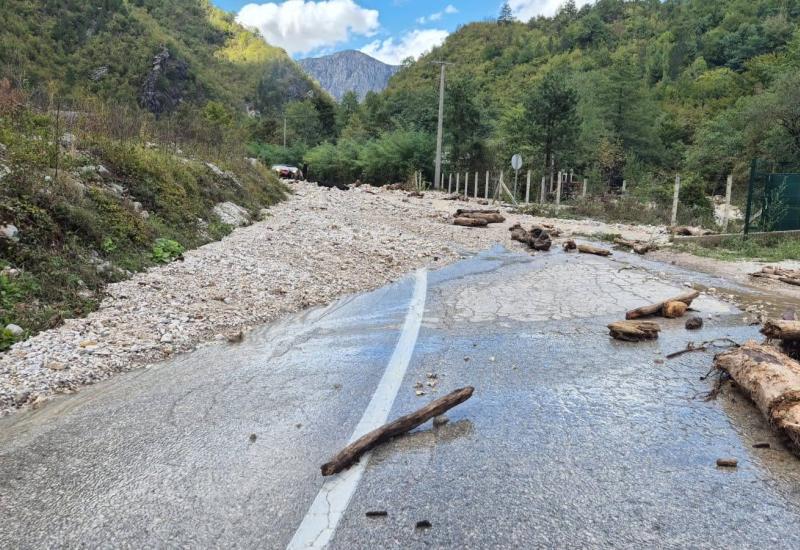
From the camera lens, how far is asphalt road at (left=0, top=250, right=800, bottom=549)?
2252mm

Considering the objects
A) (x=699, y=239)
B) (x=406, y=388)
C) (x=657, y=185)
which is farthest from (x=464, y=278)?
(x=657, y=185)

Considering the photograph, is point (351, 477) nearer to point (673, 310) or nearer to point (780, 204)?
point (673, 310)

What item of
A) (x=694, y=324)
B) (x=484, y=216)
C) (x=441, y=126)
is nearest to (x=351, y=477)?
(x=694, y=324)

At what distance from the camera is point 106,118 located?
1331cm

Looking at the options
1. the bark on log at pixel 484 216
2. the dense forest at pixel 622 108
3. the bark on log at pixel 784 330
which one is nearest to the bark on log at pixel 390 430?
the bark on log at pixel 784 330

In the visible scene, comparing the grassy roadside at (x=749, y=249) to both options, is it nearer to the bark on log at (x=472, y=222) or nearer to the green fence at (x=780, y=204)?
Answer: the green fence at (x=780, y=204)

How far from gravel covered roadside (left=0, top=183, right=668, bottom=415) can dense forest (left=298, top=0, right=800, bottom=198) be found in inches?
571

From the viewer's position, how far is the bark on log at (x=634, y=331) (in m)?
5.10

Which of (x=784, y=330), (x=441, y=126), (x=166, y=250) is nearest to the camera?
(x=784, y=330)

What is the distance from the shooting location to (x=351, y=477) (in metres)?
2.68

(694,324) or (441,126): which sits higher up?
(441,126)

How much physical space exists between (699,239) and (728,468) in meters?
11.7

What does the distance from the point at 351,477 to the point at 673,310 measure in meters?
4.84

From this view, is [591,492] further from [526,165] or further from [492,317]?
[526,165]
